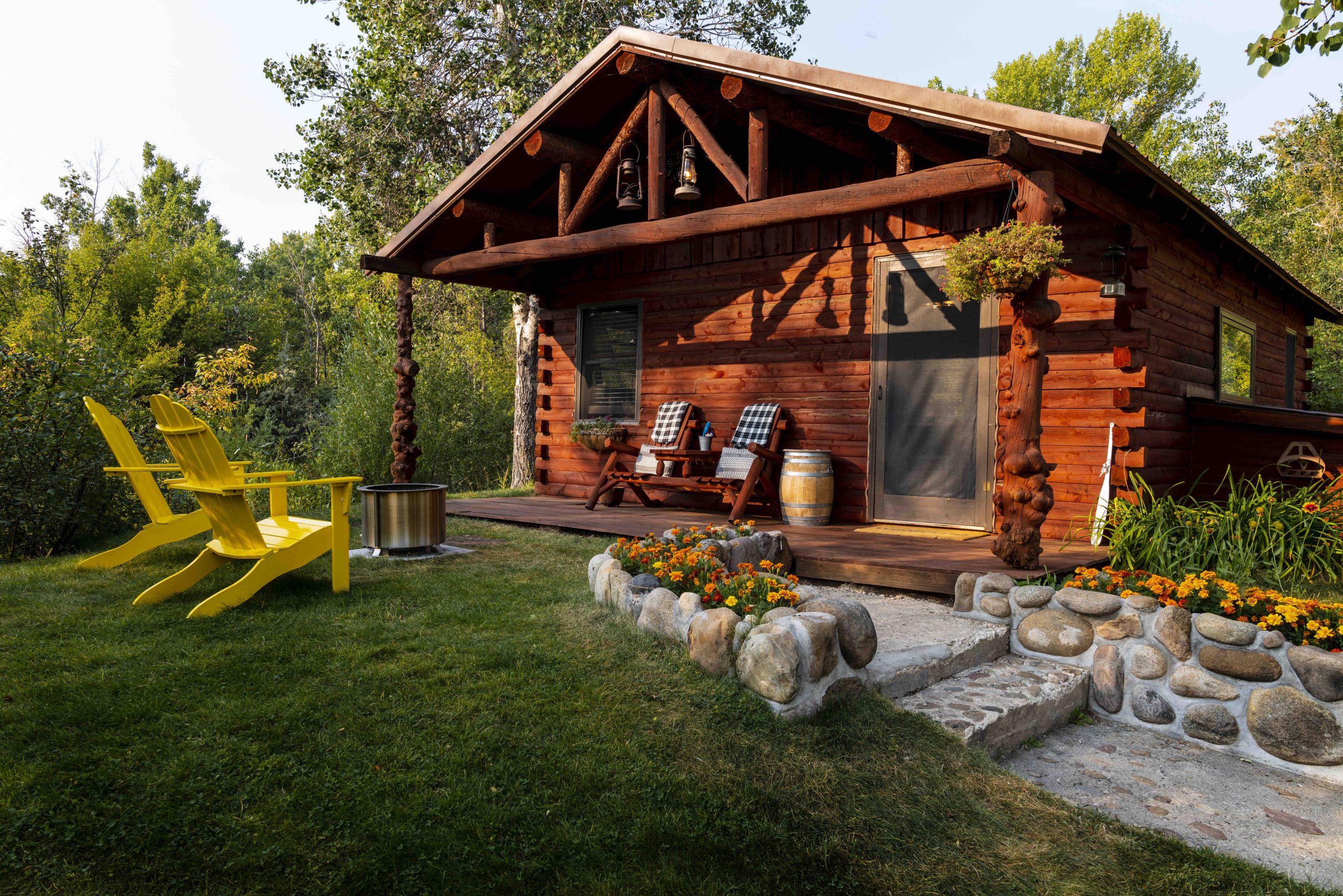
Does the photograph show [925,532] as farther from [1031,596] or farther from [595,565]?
[595,565]

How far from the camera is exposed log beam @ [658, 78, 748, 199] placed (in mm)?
5160

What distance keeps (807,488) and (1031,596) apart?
2658 mm

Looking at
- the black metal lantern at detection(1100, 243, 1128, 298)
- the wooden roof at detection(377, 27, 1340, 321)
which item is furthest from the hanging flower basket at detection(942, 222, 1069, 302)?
the black metal lantern at detection(1100, 243, 1128, 298)

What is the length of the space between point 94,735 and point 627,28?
5.21m

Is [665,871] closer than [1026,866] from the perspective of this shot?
Yes

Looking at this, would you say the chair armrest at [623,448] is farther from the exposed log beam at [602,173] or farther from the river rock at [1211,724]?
the river rock at [1211,724]

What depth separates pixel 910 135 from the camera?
4.58 meters

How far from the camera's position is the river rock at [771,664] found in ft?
8.64

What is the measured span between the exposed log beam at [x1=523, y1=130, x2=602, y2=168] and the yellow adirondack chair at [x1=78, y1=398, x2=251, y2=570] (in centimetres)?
338

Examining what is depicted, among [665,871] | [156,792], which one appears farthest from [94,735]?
[665,871]

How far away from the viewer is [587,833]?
2037mm

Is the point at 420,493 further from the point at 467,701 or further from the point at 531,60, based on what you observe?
the point at 531,60

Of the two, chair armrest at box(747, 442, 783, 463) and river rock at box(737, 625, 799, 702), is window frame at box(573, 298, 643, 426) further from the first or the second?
river rock at box(737, 625, 799, 702)

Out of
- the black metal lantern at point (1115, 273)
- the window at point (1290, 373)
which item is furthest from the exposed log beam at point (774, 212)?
the window at point (1290, 373)
